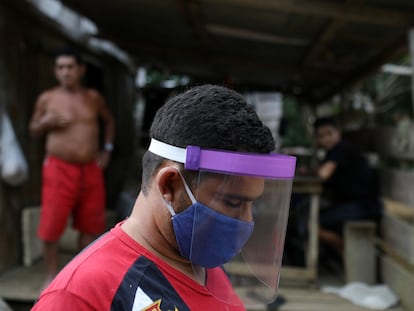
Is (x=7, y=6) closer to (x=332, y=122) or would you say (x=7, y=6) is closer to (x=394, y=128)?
(x=332, y=122)

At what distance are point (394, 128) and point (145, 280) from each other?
4388 mm

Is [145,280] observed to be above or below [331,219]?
above

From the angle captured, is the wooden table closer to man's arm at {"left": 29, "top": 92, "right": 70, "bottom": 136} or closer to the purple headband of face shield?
man's arm at {"left": 29, "top": 92, "right": 70, "bottom": 136}

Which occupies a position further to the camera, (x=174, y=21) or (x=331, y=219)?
(x=174, y=21)

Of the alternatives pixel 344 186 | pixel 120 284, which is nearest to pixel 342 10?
pixel 344 186

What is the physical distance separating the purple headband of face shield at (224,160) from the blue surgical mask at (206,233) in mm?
74

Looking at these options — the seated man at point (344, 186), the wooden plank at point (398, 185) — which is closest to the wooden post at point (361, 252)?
the seated man at point (344, 186)

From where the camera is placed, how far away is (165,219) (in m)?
1.05

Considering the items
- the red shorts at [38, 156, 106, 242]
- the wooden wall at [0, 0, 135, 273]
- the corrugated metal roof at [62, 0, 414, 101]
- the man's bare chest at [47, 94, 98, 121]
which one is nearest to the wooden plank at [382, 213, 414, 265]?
the corrugated metal roof at [62, 0, 414, 101]

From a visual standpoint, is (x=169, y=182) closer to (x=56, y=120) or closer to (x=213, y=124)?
(x=213, y=124)

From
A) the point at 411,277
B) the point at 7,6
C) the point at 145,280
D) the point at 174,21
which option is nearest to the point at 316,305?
the point at 411,277

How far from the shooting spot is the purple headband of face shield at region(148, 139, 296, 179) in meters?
0.97

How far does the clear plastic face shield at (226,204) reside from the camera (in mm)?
979

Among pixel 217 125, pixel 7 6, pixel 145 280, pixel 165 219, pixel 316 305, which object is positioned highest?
pixel 7 6
